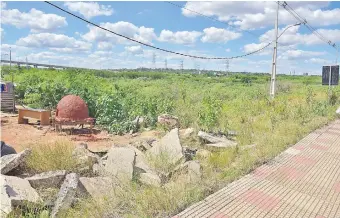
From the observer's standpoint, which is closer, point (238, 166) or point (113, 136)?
point (238, 166)

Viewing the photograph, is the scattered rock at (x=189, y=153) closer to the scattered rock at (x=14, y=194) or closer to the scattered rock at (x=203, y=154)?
the scattered rock at (x=203, y=154)

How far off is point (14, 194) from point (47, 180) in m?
0.96

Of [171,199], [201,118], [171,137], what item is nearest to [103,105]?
[201,118]

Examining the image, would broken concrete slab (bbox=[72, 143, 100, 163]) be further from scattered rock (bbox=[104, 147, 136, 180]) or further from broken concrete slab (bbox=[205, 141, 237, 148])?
broken concrete slab (bbox=[205, 141, 237, 148])

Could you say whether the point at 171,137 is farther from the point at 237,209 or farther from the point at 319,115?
the point at 319,115

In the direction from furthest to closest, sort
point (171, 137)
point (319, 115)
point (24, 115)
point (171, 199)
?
point (319, 115)
point (24, 115)
point (171, 137)
point (171, 199)

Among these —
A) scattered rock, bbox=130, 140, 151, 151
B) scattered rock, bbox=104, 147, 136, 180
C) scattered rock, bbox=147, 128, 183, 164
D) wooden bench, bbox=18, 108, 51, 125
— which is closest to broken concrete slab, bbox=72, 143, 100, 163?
scattered rock, bbox=104, 147, 136, 180

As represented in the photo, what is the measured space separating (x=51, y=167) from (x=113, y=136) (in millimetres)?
6023

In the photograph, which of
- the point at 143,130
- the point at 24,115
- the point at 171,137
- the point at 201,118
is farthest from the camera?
the point at 24,115

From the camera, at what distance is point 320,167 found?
8.02 m

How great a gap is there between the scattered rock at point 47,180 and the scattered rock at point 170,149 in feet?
7.06

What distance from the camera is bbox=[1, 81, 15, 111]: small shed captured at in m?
17.1

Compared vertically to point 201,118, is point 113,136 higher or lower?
lower

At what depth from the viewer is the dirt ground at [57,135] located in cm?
1141
